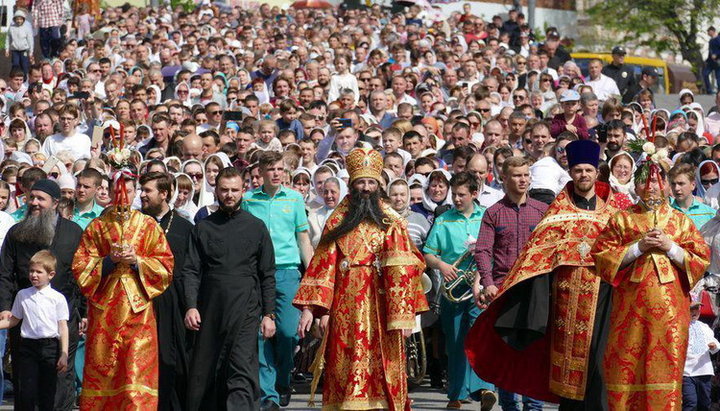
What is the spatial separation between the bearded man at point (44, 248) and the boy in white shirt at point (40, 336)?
138mm

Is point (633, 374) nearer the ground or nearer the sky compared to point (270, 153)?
nearer the ground

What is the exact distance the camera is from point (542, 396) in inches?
440

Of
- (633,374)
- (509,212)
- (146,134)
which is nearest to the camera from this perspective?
(633,374)

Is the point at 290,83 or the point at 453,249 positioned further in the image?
the point at 290,83

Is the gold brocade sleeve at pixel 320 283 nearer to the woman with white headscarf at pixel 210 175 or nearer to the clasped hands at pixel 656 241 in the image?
the clasped hands at pixel 656 241

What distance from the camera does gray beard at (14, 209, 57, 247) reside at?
1183cm

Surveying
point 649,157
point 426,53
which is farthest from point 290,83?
point 649,157

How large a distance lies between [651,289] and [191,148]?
7498mm

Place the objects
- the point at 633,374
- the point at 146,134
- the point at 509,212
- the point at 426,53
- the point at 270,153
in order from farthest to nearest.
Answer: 1. the point at 426,53
2. the point at 146,134
3. the point at 270,153
4. the point at 509,212
5. the point at 633,374

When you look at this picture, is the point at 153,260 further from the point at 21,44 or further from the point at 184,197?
the point at 21,44

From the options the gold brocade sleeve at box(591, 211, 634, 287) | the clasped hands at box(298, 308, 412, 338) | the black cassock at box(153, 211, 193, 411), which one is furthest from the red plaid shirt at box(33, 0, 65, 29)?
the gold brocade sleeve at box(591, 211, 634, 287)

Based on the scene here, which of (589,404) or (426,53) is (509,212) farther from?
(426,53)

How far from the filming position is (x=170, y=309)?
12133mm

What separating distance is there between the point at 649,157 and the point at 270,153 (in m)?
4.04
